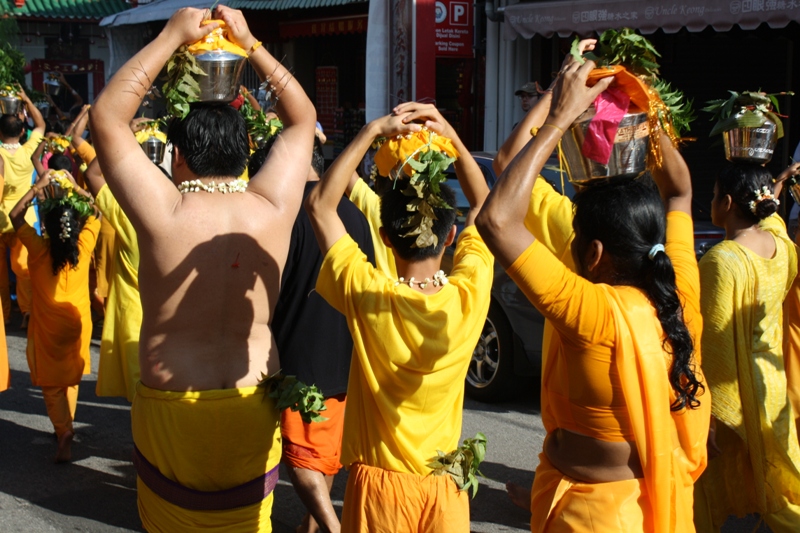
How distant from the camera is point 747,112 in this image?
4.34 m

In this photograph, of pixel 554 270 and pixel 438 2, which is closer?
pixel 554 270

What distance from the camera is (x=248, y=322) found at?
3.16m

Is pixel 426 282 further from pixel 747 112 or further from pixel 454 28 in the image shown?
pixel 454 28

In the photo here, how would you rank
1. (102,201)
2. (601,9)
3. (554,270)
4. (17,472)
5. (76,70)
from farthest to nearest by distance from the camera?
(76,70), (601,9), (17,472), (102,201), (554,270)

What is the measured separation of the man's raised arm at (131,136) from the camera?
2889 mm

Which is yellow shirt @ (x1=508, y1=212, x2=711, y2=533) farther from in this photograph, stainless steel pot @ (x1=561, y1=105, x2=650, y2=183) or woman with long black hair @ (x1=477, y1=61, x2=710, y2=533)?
stainless steel pot @ (x1=561, y1=105, x2=650, y2=183)

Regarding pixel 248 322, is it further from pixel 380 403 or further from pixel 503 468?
pixel 503 468

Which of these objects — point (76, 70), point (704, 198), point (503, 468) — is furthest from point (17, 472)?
point (76, 70)

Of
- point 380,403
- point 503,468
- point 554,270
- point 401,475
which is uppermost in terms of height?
point 554,270

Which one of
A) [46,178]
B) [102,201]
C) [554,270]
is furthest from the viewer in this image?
[46,178]

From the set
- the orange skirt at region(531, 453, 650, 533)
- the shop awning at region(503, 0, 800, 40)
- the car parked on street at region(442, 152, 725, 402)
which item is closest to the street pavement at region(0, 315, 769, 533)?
the car parked on street at region(442, 152, 725, 402)

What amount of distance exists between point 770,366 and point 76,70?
21.1m

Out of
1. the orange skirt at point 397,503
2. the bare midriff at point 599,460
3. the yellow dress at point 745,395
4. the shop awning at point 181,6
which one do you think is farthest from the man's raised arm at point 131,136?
the shop awning at point 181,6

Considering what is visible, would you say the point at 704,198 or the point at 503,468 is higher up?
the point at 704,198
